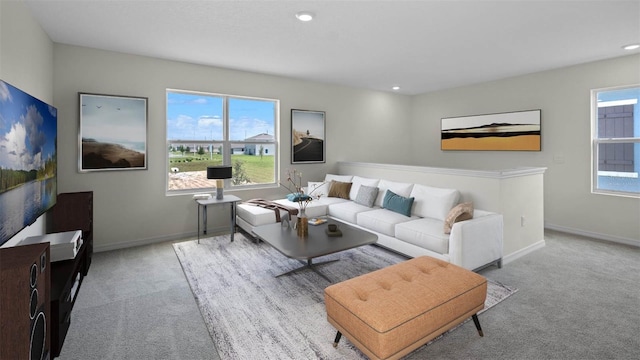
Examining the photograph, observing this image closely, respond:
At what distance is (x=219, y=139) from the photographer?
501 cm

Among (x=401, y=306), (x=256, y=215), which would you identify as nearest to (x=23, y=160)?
(x=256, y=215)

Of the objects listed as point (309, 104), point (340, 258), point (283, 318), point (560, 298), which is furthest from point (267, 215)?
point (560, 298)

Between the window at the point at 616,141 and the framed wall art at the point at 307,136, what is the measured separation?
4.26 metres

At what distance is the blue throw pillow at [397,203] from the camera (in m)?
4.11

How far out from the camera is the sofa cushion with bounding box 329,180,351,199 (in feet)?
17.3

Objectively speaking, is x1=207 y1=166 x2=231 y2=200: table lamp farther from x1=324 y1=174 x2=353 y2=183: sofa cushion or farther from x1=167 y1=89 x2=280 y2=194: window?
x1=324 y1=174 x2=353 y2=183: sofa cushion

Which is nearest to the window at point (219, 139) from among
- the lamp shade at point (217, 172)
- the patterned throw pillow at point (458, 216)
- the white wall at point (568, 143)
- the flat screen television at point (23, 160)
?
the lamp shade at point (217, 172)

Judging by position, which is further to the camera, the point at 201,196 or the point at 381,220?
the point at 201,196

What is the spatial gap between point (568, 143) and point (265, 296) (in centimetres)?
508

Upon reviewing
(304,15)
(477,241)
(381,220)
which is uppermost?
(304,15)

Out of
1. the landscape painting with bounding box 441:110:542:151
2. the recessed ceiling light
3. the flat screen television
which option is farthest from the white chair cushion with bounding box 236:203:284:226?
the landscape painting with bounding box 441:110:542:151

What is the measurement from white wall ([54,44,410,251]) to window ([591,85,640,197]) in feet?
14.0

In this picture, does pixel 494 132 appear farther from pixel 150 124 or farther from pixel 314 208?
pixel 150 124

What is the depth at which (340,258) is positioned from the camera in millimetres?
3742
